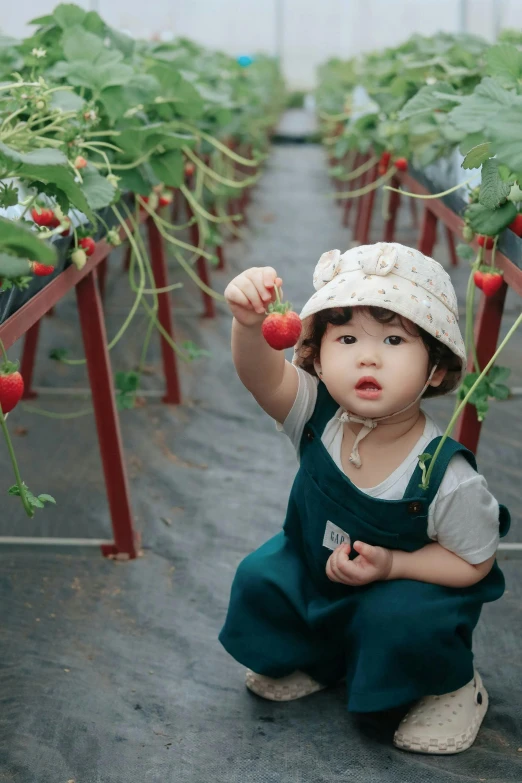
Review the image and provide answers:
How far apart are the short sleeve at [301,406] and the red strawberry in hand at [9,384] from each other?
44 centimetres

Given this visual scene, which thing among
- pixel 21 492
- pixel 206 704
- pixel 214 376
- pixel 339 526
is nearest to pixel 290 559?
pixel 339 526

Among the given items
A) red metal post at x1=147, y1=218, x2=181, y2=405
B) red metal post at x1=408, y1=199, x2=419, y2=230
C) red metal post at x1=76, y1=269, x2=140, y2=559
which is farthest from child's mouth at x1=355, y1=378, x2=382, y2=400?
red metal post at x1=408, y1=199, x2=419, y2=230

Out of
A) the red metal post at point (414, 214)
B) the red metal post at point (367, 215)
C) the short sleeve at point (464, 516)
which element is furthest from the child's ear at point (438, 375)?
the red metal post at point (414, 214)

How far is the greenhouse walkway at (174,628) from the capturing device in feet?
4.61

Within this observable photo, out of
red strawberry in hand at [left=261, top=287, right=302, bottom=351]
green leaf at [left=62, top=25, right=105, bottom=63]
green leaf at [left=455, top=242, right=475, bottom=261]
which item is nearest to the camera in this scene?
red strawberry in hand at [left=261, top=287, right=302, bottom=351]

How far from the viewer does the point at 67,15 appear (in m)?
2.18

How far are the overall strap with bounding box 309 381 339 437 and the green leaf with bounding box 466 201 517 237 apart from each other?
327 mm

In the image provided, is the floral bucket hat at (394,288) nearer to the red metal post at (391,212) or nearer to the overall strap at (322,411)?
the overall strap at (322,411)

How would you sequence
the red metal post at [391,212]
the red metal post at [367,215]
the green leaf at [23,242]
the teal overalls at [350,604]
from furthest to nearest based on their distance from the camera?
the red metal post at [367,215]
the red metal post at [391,212]
the teal overalls at [350,604]
the green leaf at [23,242]

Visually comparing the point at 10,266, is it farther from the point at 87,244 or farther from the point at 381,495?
the point at 87,244

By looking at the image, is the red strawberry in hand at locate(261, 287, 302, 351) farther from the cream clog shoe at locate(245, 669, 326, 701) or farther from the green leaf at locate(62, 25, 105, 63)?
the green leaf at locate(62, 25, 105, 63)

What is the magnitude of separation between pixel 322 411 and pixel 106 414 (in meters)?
0.61

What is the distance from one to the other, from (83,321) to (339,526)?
714 mm

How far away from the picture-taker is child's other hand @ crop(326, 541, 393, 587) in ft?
4.37
